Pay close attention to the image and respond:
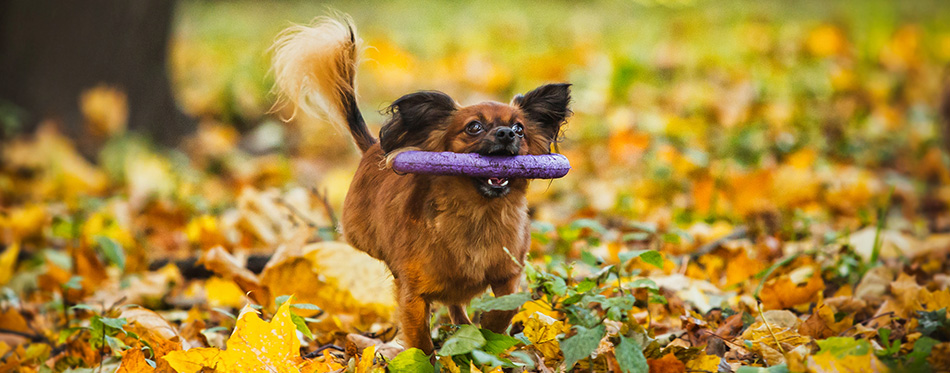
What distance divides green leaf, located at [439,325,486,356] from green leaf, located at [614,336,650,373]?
401 millimetres

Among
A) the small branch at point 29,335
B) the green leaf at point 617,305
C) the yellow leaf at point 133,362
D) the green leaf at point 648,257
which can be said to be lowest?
the small branch at point 29,335

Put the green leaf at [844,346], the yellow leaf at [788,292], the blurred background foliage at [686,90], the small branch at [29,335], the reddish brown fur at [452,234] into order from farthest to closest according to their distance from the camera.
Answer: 1. the blurred background foliage at [686,90]
2. the small branch at [29,335]
3. the yellow leaf at [788,292]
4. the reddish brown fur at [452,234]
5. the green leaf at [844,346]

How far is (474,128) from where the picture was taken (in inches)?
93.3

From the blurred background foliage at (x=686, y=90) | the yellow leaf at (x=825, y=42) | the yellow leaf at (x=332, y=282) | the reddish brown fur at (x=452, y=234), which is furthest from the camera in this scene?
the yellow leaf at (x=825, y=42)

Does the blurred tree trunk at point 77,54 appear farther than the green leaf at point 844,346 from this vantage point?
Yes

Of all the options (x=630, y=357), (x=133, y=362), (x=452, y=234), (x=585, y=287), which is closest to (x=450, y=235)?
(x=452, y=234)

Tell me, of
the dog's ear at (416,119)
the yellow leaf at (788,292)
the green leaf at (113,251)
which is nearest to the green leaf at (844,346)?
the yellow leaf at (788,292)

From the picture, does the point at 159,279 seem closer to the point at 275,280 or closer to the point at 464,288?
the point at 275,280

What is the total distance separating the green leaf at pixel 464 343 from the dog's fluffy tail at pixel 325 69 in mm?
1113

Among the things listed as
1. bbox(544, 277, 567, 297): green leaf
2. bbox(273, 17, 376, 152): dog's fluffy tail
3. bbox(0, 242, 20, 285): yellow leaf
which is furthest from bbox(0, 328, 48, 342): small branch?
bbox(544, 277, 567, 297): green leaf

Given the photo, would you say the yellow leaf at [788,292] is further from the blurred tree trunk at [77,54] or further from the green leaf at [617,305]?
the blurred tree trunk at [77,54]

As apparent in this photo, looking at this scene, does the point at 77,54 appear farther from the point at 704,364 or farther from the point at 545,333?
the point at 704,364

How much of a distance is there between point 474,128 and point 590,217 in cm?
270

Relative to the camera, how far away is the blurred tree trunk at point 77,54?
273 inches
